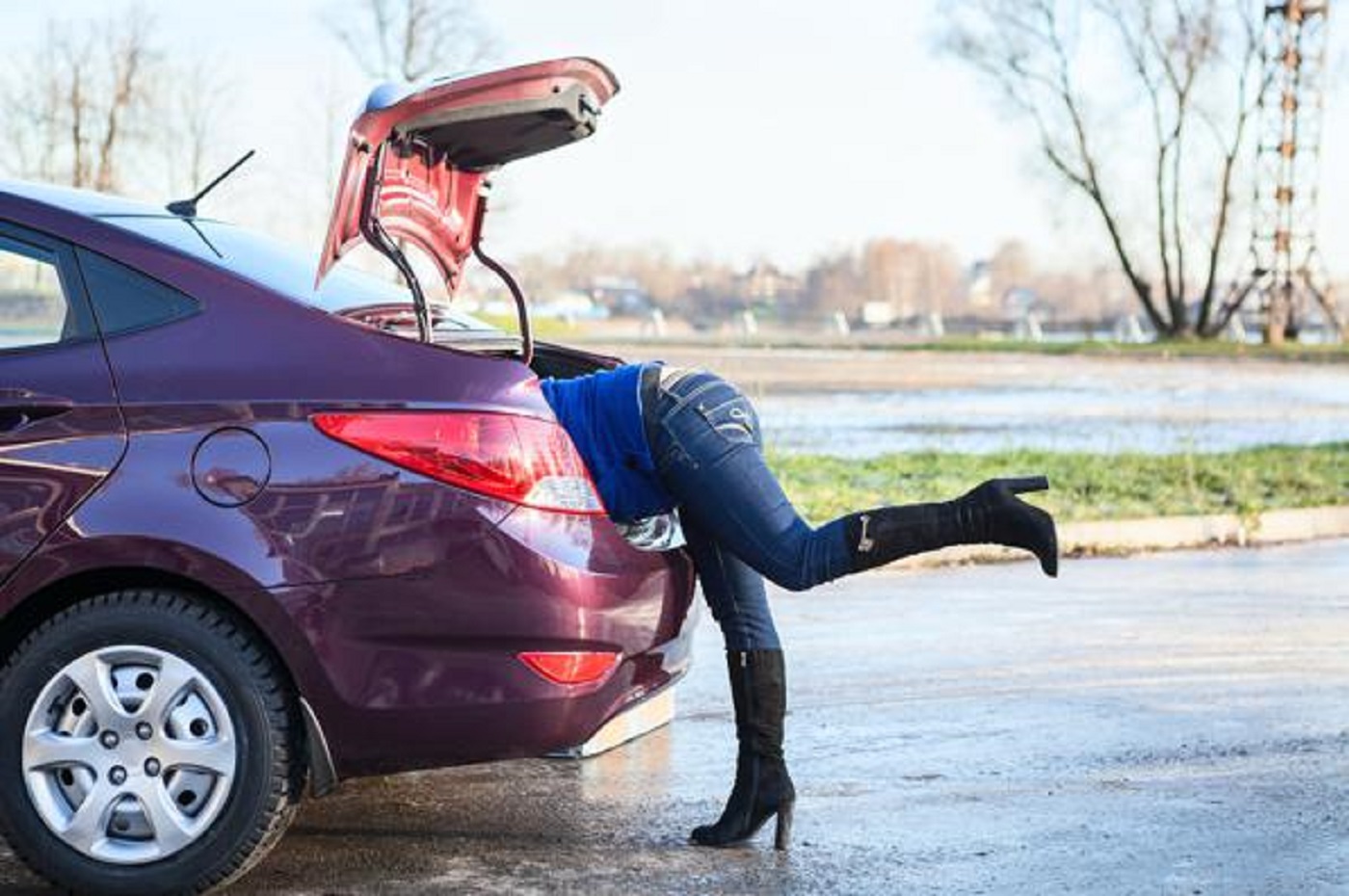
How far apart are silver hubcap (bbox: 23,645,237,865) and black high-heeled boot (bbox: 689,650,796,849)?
1.22 meters

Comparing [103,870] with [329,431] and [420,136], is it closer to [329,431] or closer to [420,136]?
[329,431]

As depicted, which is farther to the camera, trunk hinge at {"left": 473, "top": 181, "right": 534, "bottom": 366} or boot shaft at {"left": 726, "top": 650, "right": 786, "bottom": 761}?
trunk hinge at {"left": 473, "top": 181, "right": 534, "bottom": 366}

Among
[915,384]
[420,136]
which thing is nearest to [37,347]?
[420,136]

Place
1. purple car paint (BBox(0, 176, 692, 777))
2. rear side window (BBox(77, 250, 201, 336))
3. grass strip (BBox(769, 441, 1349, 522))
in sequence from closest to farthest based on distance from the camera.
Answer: purple car paint (BBox(0, 176, 692, 777))
rear side window (BBox(77, 250, 201, 336))
grass strip (BBox(769, 441, 1349, 522))

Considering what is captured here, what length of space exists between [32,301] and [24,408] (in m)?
0.31

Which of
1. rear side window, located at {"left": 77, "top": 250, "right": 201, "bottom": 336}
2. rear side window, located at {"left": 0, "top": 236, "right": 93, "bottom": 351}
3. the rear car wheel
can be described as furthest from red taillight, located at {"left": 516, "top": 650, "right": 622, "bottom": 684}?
rear side window, located at {"left": 0, "top": 236, "right": 93, "bottom": 351}

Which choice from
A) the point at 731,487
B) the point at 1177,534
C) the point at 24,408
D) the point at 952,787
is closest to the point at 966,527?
the point at 731,487

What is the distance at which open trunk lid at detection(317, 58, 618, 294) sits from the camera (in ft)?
15.2

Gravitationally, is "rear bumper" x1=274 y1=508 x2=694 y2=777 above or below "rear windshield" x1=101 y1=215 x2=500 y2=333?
below

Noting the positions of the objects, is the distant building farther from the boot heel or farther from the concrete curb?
the boot heel

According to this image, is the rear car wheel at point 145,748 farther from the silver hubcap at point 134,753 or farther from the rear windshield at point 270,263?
the rear windshield at point 270,263

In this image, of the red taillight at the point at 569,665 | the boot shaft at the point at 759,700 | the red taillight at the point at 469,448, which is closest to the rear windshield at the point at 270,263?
the red taillight at the point at 469,448

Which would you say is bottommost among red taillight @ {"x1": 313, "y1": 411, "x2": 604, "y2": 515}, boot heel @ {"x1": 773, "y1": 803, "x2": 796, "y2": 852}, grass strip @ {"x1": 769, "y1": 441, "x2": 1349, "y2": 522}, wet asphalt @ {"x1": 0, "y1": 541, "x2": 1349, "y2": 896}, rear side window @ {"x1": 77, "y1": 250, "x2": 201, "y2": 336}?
wet asphalt @ {"x1": 0, "y1": 541, "x2": 1349, "y2": 896}

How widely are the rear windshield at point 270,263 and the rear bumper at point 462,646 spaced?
69 centimetres
